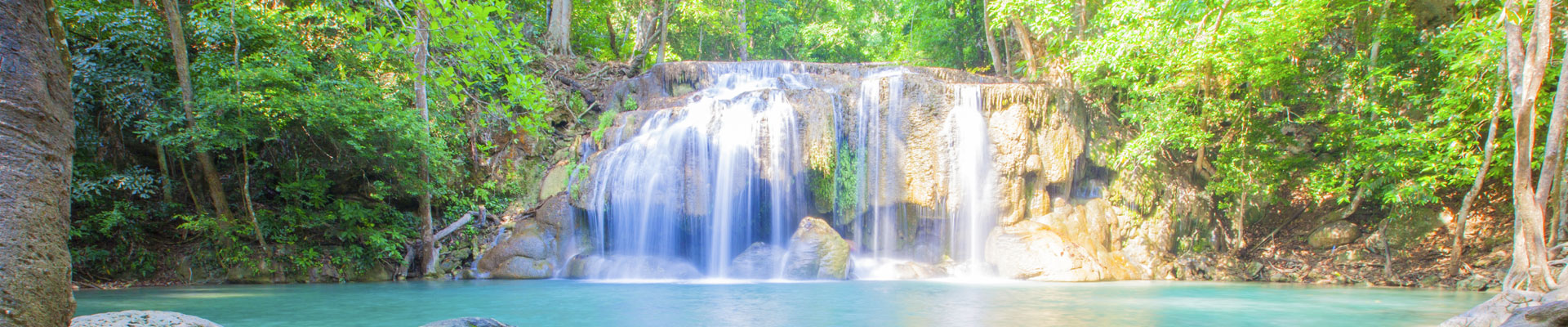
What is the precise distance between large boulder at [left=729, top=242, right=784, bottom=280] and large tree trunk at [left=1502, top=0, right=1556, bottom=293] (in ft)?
28.5

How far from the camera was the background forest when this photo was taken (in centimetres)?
916

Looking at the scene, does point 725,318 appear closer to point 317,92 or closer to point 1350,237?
point 317,92

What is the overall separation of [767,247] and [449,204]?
5.32 metres

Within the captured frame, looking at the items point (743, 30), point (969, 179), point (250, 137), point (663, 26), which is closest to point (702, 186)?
point (969, 179)

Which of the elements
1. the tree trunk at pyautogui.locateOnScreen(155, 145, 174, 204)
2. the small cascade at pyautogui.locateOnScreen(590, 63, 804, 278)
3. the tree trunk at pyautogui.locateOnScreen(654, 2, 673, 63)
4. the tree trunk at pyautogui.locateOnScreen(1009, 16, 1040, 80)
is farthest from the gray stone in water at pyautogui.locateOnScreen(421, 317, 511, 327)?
the tree trunk at pyautogui.locateOnScreen(654, 2, 673, 63)

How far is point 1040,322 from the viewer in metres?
6.71

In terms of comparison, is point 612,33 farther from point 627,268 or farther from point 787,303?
point 787,303

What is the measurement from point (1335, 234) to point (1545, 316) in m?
9.15

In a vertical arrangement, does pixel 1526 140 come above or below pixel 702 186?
above

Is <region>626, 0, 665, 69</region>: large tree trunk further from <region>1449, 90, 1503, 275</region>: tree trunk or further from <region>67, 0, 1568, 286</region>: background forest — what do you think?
<region>1449, 90, 1503, 275</region>: tree trunk

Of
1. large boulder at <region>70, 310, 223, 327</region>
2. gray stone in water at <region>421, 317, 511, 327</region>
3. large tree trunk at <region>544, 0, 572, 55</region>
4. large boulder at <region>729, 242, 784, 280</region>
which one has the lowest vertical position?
large boulder at <region>729, 242, 784, 280</region>

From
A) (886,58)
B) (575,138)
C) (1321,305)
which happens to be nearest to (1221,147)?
(1321,305)

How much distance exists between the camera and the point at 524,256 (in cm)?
1155

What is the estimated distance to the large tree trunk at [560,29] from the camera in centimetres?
1798
